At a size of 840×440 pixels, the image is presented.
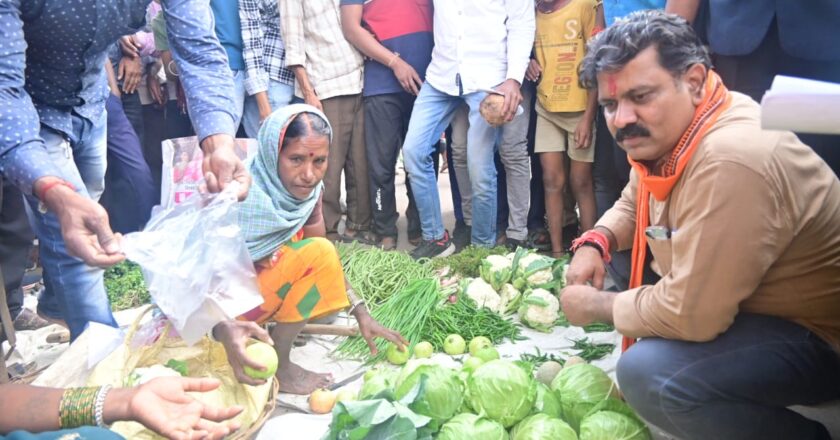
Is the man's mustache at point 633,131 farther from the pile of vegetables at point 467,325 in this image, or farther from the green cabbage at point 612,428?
the pile of vegetables at point 467,325

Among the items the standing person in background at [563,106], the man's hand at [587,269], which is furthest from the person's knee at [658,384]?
the standing person in background at [563,106]

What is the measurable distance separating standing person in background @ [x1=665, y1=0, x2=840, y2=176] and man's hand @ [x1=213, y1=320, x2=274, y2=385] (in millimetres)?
2158

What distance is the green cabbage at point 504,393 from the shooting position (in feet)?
6.68

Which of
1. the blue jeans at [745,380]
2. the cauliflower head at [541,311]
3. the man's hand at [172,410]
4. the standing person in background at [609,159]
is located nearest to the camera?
the man's hand at [172,410]

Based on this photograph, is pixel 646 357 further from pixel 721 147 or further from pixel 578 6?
pixel 578 6

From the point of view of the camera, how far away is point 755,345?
1.84 metres

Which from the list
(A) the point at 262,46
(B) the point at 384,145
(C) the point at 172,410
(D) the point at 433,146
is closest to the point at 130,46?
(A) the point at 262,46

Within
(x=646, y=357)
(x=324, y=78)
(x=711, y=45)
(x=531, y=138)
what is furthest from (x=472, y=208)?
(x=646, y=357)

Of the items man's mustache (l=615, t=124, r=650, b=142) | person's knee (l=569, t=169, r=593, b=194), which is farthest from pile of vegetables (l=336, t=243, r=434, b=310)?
man's mustache (l=615, t=124, r=650, b=142)

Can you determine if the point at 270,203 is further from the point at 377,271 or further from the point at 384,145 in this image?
the point at 384,145

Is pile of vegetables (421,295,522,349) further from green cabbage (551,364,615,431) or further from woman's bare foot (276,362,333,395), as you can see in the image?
green cabbage (551,364,615,431)

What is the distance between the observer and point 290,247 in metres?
2.87

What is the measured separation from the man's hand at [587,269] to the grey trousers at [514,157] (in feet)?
6.20

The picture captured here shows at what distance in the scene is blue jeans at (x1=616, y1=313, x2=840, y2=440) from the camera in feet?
5.99
